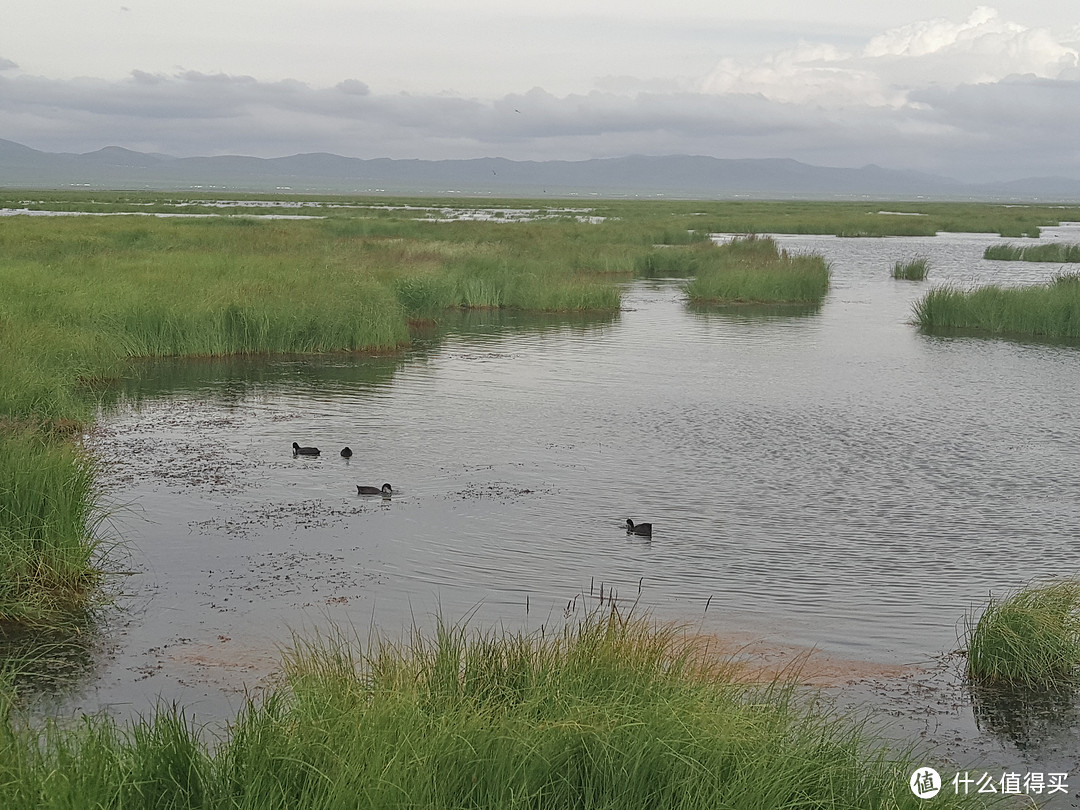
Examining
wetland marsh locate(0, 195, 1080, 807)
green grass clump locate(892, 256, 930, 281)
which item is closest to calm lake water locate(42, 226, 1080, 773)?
wetland marsh locate(0, 195, 1080, 807)

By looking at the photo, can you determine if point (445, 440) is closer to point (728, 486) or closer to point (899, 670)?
point (728, 486)

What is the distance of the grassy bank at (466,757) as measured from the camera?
546cm

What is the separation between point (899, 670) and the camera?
30.7ft

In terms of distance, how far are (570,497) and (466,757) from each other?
29.3 ft

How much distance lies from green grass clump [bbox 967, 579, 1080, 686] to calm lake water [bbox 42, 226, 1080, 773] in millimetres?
685

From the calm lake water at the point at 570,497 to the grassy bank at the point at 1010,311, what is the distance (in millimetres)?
4818

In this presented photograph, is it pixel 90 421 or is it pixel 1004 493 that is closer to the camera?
pixel 1004 493

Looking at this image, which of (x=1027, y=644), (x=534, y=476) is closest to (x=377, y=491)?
(x=534, y=476)

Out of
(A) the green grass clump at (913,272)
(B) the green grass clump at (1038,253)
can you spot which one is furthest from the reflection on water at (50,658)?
(B) the green grass clump at (1038,253)

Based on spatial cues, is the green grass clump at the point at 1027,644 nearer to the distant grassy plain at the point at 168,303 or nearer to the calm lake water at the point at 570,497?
the calm lake water at the point at 570,497

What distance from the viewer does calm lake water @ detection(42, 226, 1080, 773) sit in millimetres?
10438

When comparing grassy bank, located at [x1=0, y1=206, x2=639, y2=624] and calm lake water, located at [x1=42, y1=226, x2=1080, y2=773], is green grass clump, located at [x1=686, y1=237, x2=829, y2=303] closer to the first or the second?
grassy bank, located at [x1=0, y1=206, x2=639, y2=624]

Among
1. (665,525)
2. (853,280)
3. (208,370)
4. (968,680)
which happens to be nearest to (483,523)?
(665,525)

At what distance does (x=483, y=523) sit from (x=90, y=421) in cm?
825
